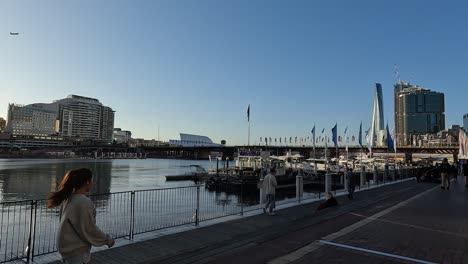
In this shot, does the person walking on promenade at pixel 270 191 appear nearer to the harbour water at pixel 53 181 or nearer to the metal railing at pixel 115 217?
the metal railing at pixel 115 217

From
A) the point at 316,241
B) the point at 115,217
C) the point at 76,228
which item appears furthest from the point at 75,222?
the point at 115,217

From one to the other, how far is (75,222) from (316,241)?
261 inches

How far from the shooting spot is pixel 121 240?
8.67 m

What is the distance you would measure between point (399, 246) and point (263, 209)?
574 centimetres

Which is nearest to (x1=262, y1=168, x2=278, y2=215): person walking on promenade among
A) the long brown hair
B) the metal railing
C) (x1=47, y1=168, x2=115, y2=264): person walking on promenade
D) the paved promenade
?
the paved promenade

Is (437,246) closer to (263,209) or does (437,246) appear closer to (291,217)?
(291,217)

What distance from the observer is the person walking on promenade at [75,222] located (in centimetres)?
392

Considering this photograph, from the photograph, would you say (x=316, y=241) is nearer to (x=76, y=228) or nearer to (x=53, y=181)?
(x=76, y=228)

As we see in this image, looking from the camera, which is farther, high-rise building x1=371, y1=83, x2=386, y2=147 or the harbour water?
high-rise building x1=371, y1=83, x2=386, y2=147

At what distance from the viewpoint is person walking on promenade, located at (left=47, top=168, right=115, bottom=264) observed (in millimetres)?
3916

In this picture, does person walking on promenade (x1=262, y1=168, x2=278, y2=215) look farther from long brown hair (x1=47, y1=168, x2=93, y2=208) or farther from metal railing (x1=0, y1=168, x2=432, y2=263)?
long brown hair (x1=47, y1=168, x2=93, y2=208)

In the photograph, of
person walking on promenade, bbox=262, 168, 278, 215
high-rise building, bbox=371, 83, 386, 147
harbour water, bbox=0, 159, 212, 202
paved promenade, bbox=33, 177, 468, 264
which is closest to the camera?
paved promenade, bbox=33, 177, 468, 264

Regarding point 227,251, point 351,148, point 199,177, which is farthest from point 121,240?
point 351,148

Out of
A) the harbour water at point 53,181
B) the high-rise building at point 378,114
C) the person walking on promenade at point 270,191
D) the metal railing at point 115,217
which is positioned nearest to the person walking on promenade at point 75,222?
the metal railing at point 115,217
